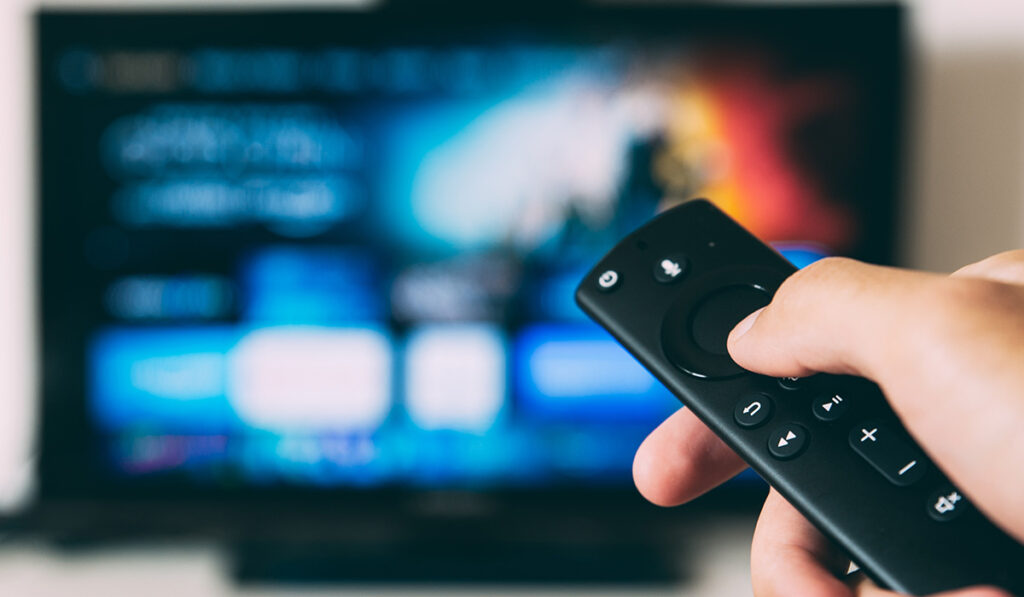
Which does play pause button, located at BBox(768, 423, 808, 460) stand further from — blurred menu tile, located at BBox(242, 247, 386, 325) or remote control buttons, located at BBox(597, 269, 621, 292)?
blurred menu tile, located at BBox(242, 247, 386, 325)

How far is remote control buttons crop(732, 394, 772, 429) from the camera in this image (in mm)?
379

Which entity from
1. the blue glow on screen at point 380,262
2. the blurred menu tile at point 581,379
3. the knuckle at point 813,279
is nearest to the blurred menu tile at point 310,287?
the blue glow on screen at point 380,262

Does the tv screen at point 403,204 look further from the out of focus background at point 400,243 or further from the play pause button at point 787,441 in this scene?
the play pause button at point 787,441

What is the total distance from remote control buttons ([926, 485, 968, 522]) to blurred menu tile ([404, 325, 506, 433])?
660 millimetres

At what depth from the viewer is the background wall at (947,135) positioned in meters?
1.04

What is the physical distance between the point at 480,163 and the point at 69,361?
1.81ft

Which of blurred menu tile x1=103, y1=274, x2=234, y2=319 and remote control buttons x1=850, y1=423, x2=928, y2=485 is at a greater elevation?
remote control buttons x1=850, y1=423, x2=928, y2=485

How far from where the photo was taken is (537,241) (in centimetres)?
97

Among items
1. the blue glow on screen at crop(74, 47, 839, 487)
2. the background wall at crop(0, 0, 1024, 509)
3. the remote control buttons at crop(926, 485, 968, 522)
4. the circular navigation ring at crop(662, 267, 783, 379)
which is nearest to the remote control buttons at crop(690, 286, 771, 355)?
the circular navigation ring at crop(662, 267, 783, 379)

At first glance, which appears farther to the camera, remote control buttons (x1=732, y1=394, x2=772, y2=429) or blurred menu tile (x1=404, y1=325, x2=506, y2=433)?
blurred menu tile (x1=404, y1=325, x2=506, y2=433)

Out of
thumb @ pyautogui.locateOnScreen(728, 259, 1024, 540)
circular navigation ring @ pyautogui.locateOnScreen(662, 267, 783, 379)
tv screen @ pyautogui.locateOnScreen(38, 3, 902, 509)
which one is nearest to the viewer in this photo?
thumb @ pyautogui.locateOnScreen(728, 259, 1024, 540)

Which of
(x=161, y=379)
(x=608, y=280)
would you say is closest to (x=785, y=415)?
(x=608, y=280)

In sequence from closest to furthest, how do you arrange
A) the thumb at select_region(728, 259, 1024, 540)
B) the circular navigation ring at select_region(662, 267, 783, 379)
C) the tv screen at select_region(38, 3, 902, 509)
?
the thumb at select_region(728, 259, 1024, 540), the circular navigation ring at select_region(662, 267, 783, 379), the tv screen at select_region(38, 3, 902, 509)

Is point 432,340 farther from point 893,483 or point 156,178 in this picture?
point 893,483
